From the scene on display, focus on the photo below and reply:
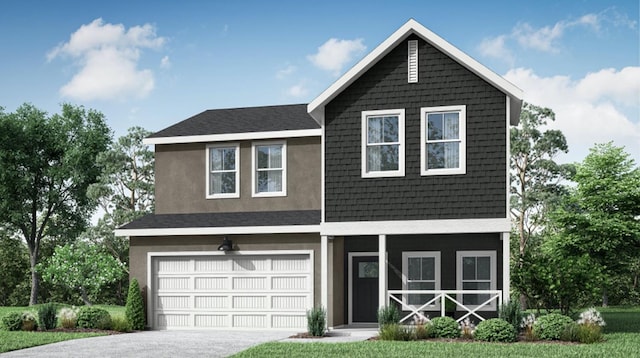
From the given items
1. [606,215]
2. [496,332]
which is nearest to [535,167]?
[606,215]

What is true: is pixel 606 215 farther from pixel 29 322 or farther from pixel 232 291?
pixel 29 322

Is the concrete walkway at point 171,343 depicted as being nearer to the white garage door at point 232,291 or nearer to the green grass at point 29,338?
the green grass at point 29,338

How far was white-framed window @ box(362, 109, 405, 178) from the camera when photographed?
21.1 metres

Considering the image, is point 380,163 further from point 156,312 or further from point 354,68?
point 156,312

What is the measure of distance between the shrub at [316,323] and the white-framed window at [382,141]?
361 centimetres

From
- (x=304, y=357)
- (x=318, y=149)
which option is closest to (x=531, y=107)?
(x=318, y=149)

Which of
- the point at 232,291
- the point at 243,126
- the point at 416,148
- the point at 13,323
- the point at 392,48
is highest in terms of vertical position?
the point at 392,48

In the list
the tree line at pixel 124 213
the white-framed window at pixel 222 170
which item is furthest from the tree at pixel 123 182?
the white-framed window at pixel 222 170

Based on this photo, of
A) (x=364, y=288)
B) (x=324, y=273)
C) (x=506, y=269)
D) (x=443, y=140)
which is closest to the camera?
Answer: (x=506, y=269)

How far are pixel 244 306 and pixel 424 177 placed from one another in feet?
20.7

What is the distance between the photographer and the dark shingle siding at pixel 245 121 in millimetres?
24766

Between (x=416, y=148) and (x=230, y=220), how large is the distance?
19.0ft

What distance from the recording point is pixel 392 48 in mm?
21234

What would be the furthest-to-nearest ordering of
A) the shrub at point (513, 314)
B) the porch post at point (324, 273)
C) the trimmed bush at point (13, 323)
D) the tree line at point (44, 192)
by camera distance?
1. the tree line at point (44, 192)
2. the trimmed bush at point (13, 323)
3. the porch post at point (324, 273)
4. the shrub at point (513, 314)
